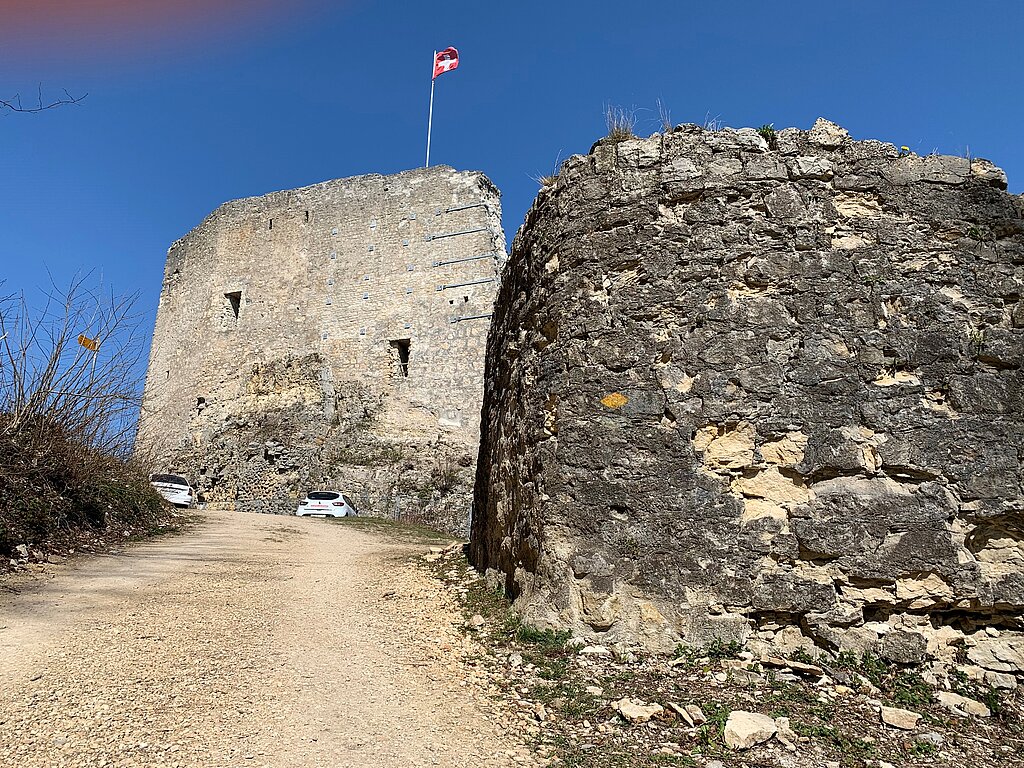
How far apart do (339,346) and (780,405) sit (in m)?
19.2

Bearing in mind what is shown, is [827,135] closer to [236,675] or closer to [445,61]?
[236,675]

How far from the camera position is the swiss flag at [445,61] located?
21656mm

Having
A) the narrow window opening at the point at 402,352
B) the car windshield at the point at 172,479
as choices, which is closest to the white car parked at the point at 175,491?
the car windshield at the point at 172,479

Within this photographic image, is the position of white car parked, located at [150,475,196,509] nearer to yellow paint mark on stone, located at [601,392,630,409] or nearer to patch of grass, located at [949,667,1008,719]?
yellow paint mark on stone, located at [601,392,630,409]

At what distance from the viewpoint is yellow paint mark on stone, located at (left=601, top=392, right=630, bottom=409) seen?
441 centimetres

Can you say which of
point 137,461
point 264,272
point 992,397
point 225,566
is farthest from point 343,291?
point 992,397

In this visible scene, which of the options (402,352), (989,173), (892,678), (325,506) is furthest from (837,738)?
(402,352)

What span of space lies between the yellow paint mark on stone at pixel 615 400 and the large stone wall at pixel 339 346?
13.4 m

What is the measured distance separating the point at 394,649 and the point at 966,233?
457 cm

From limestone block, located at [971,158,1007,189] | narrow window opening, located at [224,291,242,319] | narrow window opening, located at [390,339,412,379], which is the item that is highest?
narrow window opening, located at [224,291,242,319]

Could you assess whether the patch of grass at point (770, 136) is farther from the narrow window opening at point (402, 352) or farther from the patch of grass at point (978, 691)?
the narrow window opening at point (402, 352)

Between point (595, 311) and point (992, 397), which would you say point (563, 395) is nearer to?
point (595, 311)

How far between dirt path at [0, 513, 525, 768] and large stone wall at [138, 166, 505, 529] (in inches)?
463

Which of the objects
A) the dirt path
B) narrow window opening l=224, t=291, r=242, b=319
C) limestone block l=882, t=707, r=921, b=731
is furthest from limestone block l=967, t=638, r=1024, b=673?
narrow window opening l=224, t=291, r=242, b=319
